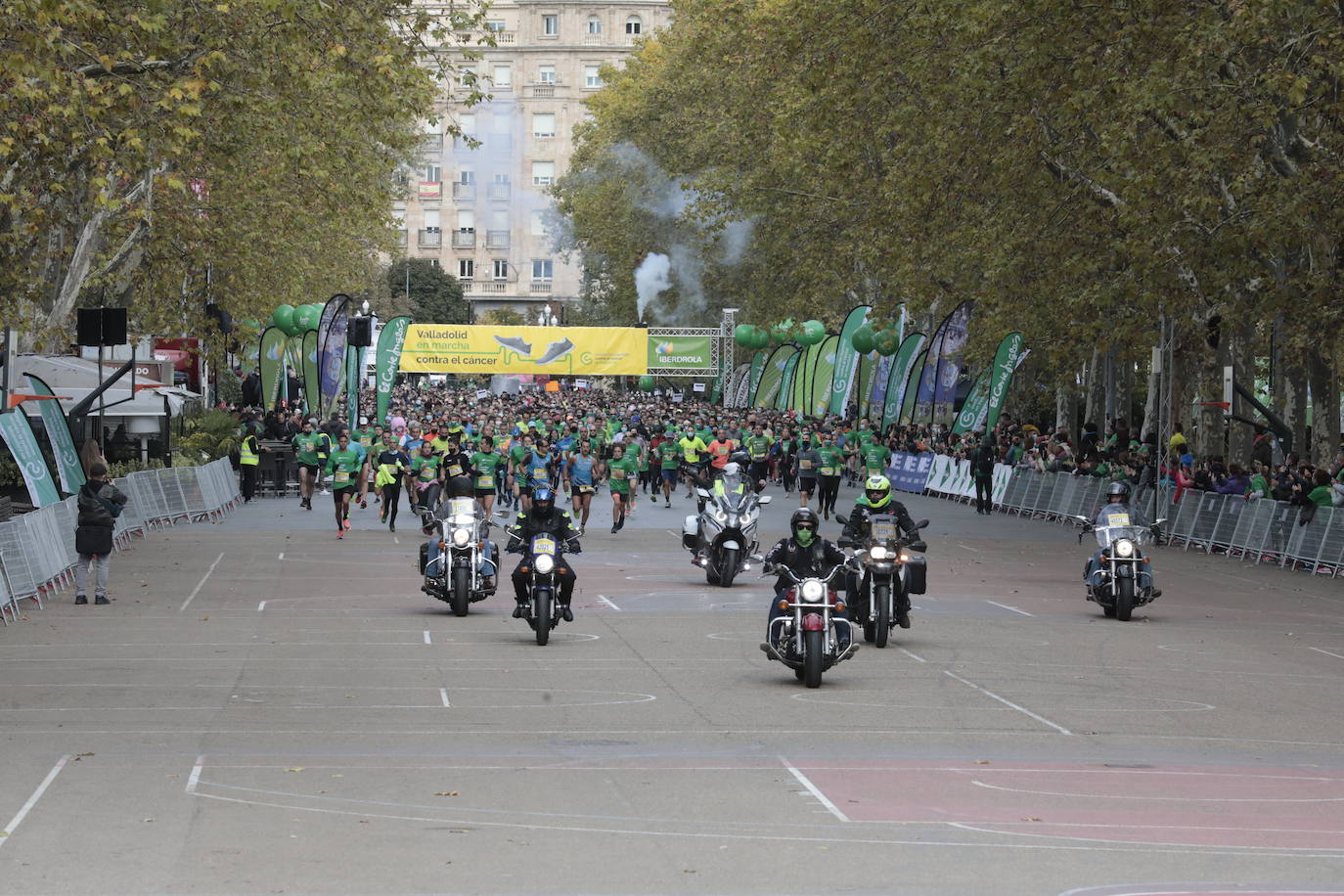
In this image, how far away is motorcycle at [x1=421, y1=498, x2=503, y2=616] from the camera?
68.4 ft

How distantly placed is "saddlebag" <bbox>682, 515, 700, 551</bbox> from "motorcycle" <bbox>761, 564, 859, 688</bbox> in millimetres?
8481

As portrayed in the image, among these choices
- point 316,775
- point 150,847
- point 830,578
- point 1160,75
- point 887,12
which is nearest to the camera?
point 150,847

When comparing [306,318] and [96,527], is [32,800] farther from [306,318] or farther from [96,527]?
[306,318]

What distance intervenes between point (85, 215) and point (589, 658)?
1887 centimetres

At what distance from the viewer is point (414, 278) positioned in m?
132

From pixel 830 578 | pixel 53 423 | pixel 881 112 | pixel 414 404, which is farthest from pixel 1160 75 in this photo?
pixel 414 404

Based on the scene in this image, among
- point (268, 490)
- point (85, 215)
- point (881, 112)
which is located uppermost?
point (881, 112)

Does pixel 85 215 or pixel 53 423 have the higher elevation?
pixel 85 215

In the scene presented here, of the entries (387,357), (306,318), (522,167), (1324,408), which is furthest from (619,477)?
(522,167)

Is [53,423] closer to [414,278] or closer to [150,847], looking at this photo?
[150,847]

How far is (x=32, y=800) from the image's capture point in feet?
34.2

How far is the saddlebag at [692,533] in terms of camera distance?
2442 cm

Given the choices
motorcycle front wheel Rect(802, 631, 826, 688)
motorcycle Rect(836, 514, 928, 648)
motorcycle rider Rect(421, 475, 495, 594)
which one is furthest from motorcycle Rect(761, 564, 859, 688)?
motorcycle rider Rect(421, 475, 495, 594)

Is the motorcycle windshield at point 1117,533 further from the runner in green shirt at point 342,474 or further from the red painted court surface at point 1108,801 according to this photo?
the runner in green shirt at point 342,474
